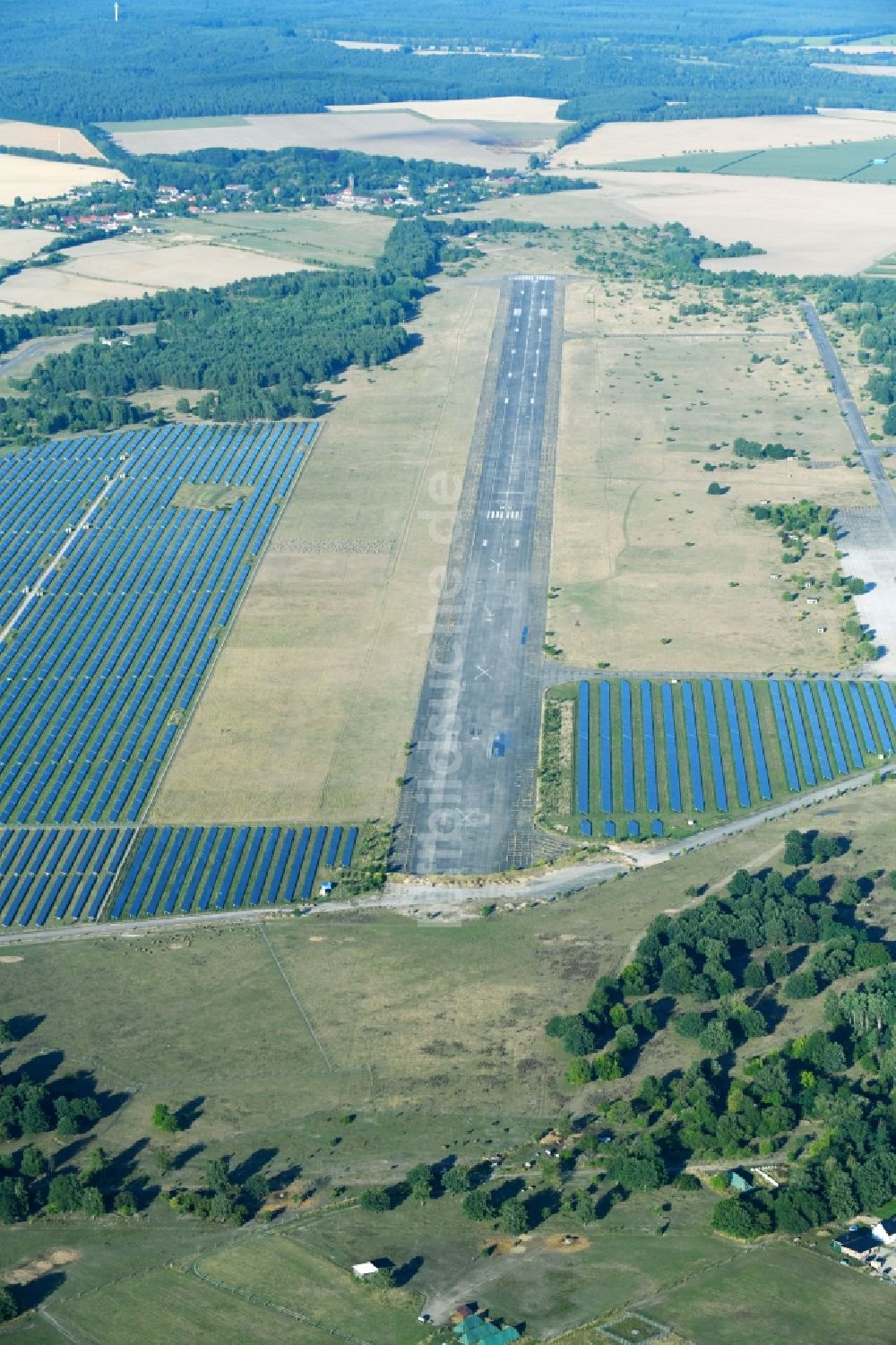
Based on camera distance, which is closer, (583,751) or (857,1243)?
(857,1243)

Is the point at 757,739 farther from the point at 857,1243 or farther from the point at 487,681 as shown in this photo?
the point at 857,1243

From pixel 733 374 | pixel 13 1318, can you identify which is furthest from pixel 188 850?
pixel 733 374

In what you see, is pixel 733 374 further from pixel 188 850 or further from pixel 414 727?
pixel 188 850

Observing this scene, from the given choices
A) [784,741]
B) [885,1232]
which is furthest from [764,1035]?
[784,741]

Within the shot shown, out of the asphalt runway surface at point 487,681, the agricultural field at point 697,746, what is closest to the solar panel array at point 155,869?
the asphalt runway surface at point 487,681

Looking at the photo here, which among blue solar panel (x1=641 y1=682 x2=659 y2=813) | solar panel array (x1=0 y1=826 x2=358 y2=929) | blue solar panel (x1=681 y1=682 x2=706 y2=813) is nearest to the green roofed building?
solar panel array (x1=0 y1=826 x2=358 y2=929)

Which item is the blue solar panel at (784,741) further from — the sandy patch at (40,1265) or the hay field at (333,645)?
the sandy patch at (40,1265)
